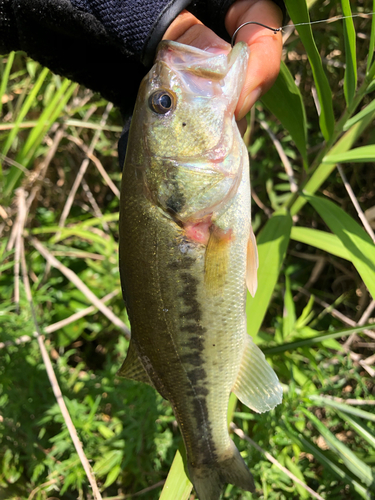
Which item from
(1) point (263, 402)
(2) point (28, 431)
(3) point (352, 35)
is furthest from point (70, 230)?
(3) point (352, 35)

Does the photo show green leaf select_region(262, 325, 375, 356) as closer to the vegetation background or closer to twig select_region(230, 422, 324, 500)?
the vegetation background

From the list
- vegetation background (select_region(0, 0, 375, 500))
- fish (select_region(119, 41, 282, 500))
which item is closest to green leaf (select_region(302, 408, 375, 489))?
vegetation background (select_region(0, 0, 375, 500))

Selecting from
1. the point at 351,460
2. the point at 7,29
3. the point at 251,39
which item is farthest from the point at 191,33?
the point at 351,460

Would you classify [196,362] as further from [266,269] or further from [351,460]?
[351,460]

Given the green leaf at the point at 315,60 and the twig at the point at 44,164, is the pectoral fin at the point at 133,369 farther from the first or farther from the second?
the twig at the point at 44,164

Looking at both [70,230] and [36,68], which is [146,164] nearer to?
[70,230]
